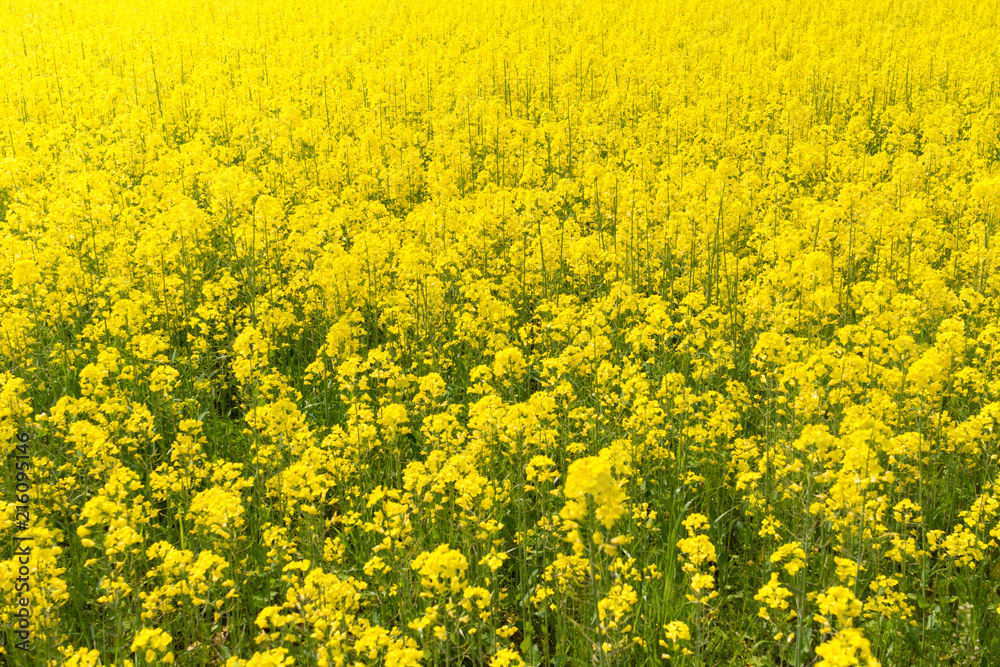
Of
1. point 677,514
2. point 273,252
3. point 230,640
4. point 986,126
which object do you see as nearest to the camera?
point 230,640

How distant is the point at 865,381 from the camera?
4816mm

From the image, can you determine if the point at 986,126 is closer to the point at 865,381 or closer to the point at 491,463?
the point at 865,381

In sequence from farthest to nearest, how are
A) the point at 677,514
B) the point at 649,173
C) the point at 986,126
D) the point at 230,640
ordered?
1. the point at 986,126
2. the point at 649,173
3. the point at 677,514
4. the point at 230,640

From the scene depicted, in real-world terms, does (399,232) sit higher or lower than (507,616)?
higher

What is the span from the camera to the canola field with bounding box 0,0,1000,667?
3.75m

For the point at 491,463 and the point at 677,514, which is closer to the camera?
the point at 491,463

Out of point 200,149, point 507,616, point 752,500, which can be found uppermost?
point 200,149

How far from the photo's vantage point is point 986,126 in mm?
10188

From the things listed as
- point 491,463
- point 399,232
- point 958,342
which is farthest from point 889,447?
point 399,232

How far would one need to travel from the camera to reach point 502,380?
578 centimetres

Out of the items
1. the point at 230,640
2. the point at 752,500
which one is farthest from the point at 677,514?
the point at 230,640

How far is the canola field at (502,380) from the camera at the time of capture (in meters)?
3.75

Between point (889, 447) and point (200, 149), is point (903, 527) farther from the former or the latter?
point (200, 149)

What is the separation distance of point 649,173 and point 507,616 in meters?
6.05
